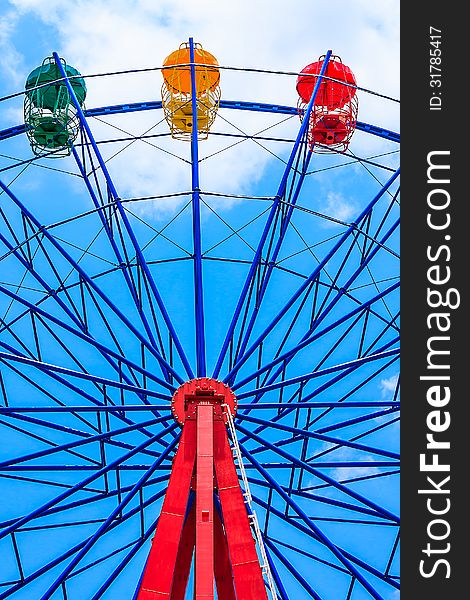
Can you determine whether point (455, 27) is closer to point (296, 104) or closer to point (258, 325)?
point (296, 104)

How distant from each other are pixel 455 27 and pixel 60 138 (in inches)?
496

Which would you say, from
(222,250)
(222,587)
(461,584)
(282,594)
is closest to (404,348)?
(461,584)

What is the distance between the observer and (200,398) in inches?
650

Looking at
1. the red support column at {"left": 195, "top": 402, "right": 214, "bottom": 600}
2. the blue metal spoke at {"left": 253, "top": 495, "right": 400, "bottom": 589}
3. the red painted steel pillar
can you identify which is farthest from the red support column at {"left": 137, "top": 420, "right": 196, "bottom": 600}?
the blue metal spoke at {"left": 253, "top": 495, "right": 400, "bottom": 589}

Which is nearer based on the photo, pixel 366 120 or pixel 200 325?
pixel 200 325

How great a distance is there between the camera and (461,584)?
1211 centimetres

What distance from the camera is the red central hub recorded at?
16.4 metres

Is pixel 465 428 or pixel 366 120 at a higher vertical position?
pixel 366 120

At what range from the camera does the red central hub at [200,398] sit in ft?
53.8

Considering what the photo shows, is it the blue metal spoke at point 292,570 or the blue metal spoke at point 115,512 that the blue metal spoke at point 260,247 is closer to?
the blue metal spoke at point 115,512

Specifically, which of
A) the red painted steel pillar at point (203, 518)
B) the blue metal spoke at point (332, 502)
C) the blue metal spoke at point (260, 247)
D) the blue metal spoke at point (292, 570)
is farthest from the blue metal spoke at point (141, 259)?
the blue metal spoke at point (292, 570)

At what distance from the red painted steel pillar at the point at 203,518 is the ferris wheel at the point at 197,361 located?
0.04m

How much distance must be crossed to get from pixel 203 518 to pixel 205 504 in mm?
364

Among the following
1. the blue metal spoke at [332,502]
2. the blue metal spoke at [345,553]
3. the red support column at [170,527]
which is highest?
the blue metal spoke at [332,502]
